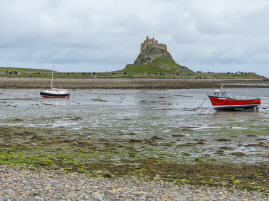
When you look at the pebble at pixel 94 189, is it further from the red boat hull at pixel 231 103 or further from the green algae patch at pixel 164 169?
the red boat hull at pixel 231 103

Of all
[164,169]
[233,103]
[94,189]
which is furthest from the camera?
[233,103]

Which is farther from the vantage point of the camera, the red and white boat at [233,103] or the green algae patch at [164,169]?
the red and white boat at [233,103]

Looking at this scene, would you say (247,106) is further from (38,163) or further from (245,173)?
(38,163)

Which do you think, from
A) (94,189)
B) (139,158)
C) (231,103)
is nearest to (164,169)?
(139,158)

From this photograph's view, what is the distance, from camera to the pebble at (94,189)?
941cm

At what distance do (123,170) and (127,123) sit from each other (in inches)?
622

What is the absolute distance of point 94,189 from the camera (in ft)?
33.3

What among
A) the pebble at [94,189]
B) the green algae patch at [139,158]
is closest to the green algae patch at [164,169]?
the green algae patch at [139,158]

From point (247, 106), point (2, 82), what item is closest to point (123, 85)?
point (2, 82)

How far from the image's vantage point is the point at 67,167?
13391 millimetres

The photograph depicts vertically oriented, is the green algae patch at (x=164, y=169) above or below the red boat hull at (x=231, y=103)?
below

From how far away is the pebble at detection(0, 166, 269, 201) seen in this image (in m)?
9.41

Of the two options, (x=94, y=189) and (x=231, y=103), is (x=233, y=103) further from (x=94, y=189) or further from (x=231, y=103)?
(x=94, y=189)

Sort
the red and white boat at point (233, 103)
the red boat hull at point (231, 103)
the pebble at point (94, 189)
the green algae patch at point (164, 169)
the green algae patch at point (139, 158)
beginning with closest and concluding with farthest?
the pebble at point (94, 189) < the green algae patch at point (164, 169) < the green algae patch at point (139, 158) < the red and white boat at point (233, 103) < the red boat hull at point (231, 103)
